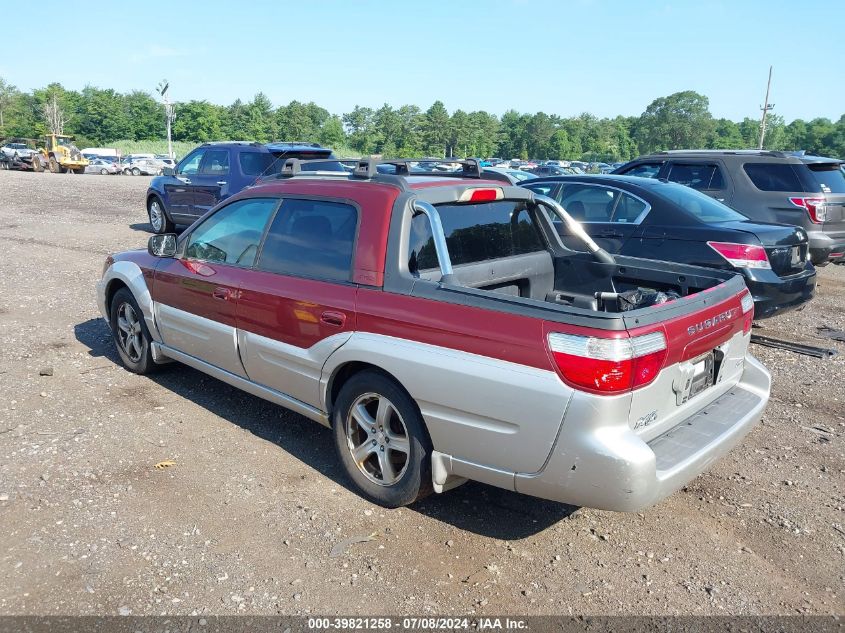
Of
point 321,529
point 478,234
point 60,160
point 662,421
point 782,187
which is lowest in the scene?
point 321,529

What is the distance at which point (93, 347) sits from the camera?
6.61 m

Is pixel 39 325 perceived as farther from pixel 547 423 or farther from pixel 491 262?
pixel 547 423

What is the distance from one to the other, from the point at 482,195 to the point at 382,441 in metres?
1.58

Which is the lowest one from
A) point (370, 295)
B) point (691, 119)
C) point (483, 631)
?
point (483, 631)

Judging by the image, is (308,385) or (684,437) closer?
(684,437)

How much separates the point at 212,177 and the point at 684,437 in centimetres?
1058

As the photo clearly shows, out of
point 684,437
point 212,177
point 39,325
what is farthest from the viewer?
point 212,177

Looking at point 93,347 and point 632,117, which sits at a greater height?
point 632,117

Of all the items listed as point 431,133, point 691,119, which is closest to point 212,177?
point 431,133

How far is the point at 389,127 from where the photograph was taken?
87812mm

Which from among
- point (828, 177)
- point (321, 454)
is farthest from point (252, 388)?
point (828, 177)

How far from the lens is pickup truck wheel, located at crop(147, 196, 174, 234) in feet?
45.5

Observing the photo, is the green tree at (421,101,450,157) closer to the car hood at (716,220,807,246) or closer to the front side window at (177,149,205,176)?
the front side window at (177,149,205,176)

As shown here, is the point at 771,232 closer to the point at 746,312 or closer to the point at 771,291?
the point at 771,291
